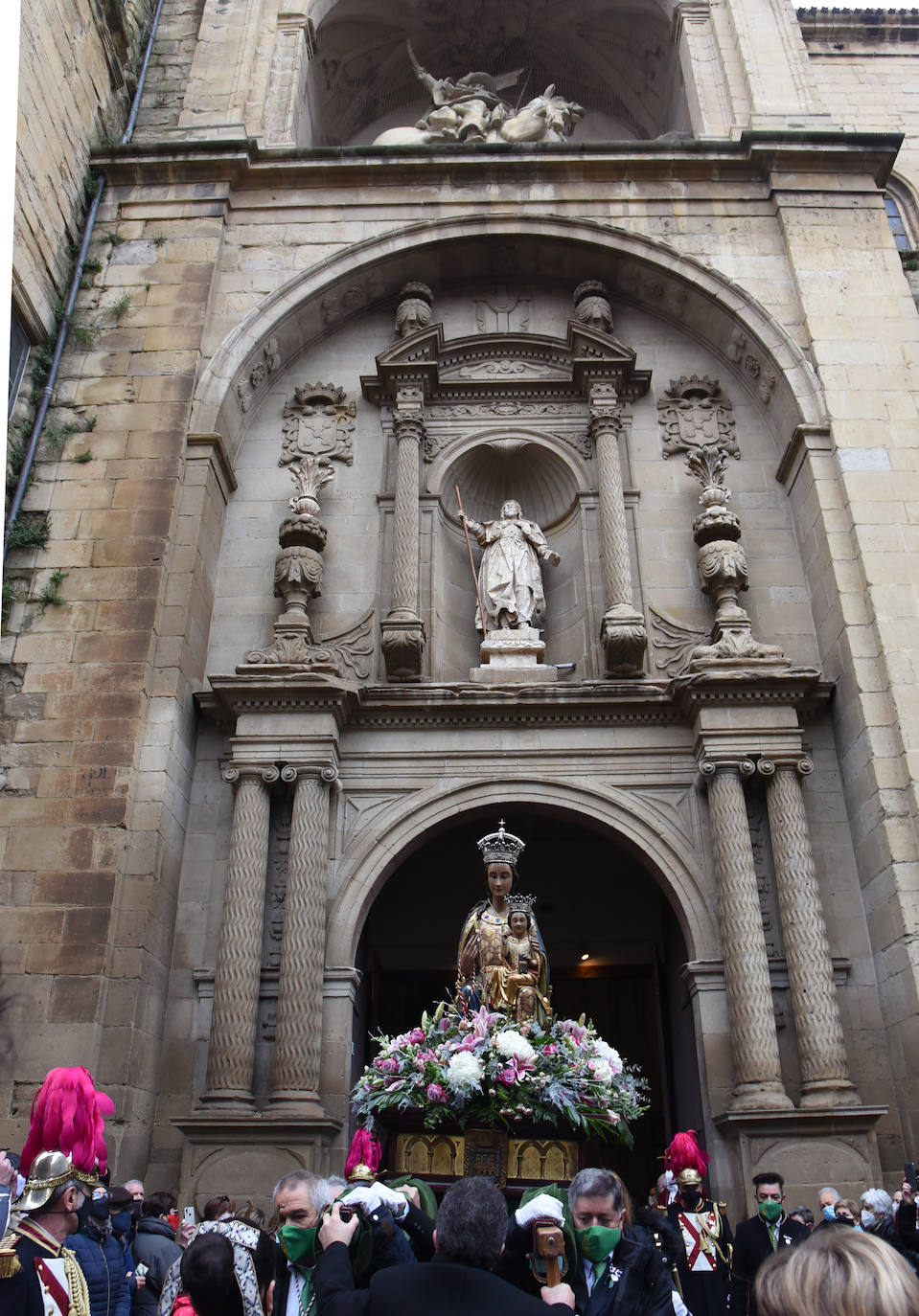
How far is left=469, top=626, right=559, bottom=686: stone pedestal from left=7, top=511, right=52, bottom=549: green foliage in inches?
195

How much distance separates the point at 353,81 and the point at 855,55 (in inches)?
357

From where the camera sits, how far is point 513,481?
14.3 metres

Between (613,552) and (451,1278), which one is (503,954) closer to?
(613,552)

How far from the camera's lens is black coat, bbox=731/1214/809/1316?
621 cm

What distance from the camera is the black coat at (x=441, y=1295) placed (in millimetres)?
2656

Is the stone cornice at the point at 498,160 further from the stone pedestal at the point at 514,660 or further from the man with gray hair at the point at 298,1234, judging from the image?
the man with gray hair at the point at 298,1234

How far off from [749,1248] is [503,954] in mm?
2874

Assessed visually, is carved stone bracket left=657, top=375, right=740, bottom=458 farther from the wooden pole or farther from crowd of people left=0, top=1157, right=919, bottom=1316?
crowd of people left=0, top=1157, right=919, bottom=1316

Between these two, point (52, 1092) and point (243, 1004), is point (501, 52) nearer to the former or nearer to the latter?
point (243, 1004)

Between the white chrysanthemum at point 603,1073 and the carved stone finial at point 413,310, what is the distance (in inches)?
388

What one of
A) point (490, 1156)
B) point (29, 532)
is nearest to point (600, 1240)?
point (490, 1156)

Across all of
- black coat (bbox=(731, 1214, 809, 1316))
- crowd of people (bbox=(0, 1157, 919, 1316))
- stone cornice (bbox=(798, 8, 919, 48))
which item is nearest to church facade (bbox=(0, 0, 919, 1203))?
black coat (bbox=(731, 1214, 809, 1316))

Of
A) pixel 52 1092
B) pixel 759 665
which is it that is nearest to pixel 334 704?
pixel 759 665

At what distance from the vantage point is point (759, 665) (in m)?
10.8
